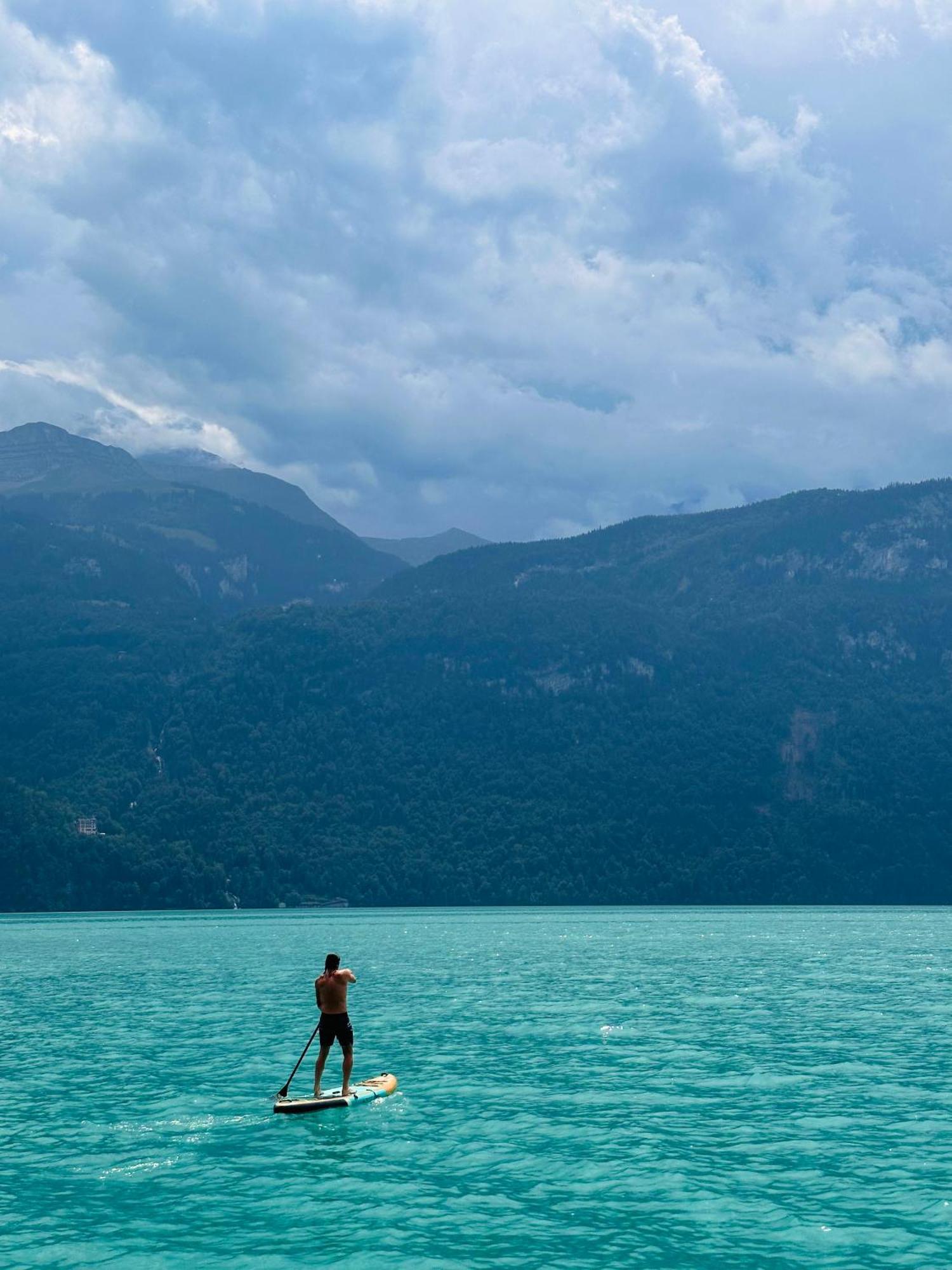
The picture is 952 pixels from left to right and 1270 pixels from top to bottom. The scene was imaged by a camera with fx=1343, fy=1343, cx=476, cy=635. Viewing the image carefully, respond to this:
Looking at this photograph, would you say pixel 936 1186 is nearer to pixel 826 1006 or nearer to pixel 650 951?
pixel 826 1006

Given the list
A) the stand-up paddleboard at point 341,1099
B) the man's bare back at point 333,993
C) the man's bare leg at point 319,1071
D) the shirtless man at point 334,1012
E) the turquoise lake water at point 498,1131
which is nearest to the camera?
the turquoise lake water at point 498,1131

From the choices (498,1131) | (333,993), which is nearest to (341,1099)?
(333,993)

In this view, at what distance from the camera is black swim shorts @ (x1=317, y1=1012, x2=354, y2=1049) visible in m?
36.5

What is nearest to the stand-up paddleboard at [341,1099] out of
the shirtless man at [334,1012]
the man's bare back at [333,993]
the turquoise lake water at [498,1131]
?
the turquoise lake water at [498,1131]

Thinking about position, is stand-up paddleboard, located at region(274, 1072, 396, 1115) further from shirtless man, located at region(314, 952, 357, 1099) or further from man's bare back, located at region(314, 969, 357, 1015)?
man's bare back, located at region(314, 969, 357, 1015)

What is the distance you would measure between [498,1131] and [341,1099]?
195 inches

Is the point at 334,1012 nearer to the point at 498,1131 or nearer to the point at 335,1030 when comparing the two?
the point at 335,1030

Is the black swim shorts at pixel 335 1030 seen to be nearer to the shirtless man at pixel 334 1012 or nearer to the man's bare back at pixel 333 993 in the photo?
the shirtless man at pixel 334 1012

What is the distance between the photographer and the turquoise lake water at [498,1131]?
23.3 meters

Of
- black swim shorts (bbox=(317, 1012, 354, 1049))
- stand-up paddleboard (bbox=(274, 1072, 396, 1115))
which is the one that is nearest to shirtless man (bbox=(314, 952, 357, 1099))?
black swim shorts (bbox=(317, 1012, 354, 1049))

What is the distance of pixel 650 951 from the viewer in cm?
10606

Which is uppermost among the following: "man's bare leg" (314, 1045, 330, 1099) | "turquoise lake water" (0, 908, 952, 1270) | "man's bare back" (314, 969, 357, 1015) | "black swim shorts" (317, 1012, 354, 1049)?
"man's bare back" (314, 969, 357, 1015)

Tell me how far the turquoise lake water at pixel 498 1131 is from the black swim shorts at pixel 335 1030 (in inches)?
75.6

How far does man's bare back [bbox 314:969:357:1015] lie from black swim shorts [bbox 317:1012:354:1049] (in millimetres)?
139
